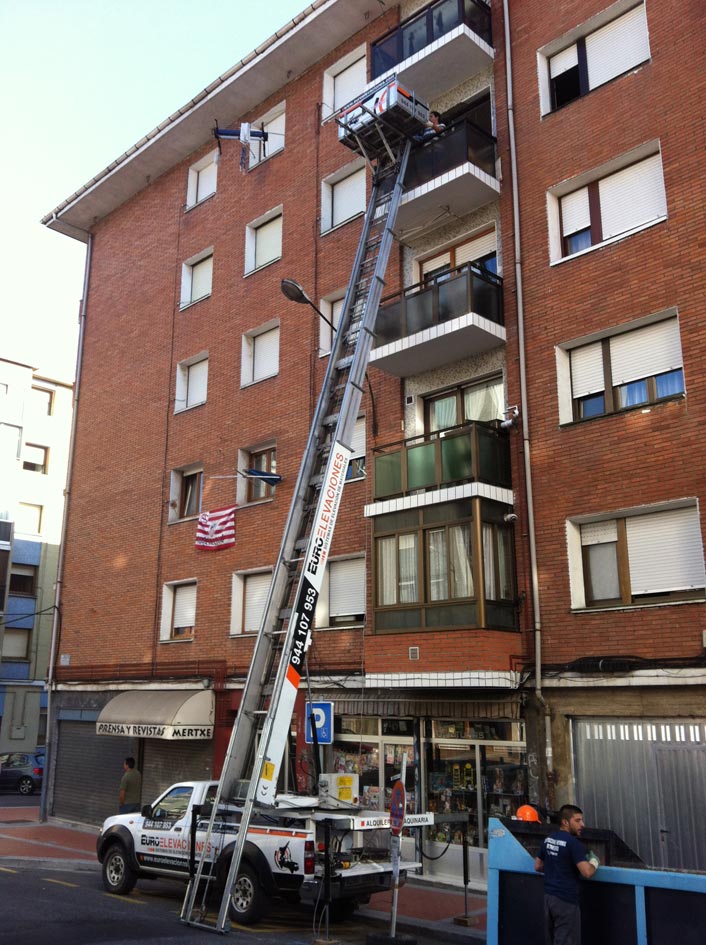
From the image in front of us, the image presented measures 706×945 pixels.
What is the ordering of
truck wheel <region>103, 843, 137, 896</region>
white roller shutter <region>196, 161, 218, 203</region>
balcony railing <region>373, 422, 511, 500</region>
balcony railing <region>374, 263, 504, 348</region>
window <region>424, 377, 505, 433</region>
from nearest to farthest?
1. truck wheel <region>103, 843, 137, 896</region>
2. balcony railing <region>373, 422, 511, 500</region>
3. balcony railing <region>374, 263, 504, 348</region>
4. window <region>424, 377, 505, 433</region>
5. white roller shutter <region>196, 161, 218, 203</region>

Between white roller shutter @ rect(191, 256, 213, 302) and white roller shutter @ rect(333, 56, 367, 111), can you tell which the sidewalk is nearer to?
white roller shutter @ rect(191, 256, 213, 302)

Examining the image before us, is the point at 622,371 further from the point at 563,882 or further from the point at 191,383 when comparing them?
the point at 191,383

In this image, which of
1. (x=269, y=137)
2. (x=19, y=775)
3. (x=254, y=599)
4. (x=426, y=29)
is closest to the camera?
(x=426, y=29)

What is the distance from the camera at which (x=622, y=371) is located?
1384 cm

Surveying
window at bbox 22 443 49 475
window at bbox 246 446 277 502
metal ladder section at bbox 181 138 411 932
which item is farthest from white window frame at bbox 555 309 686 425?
window at bbox 22 443 49 475

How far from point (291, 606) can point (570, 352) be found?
6644 mm

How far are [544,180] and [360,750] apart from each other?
417 inches

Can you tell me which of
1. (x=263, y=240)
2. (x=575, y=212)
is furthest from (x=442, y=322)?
(x=263, y=240)

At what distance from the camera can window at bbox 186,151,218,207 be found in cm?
2380

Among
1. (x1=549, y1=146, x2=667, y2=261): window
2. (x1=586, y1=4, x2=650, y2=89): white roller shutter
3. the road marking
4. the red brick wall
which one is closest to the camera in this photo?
the road marking

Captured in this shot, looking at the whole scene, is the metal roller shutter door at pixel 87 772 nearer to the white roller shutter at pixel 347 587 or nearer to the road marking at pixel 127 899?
the white roller shutter at pixel 347 587

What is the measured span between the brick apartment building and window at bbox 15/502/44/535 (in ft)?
63.1

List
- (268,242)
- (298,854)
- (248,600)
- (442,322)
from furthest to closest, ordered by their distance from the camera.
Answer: (268,242) → (248,600) → (442,322) → (298,854)

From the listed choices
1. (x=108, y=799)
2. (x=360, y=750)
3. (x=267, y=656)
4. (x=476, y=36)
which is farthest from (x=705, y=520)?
(x=108, y=799)
